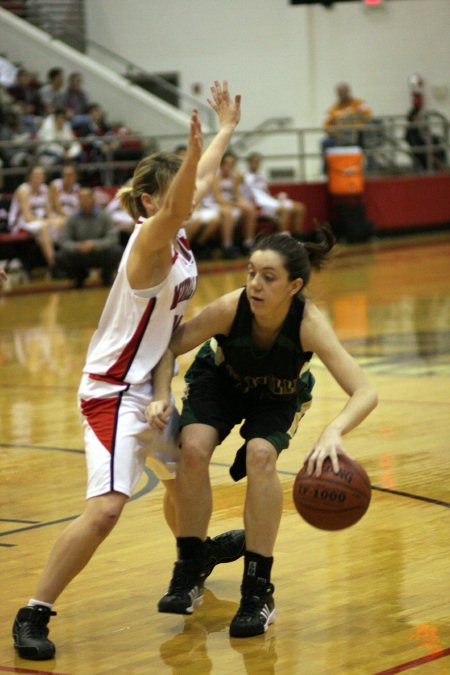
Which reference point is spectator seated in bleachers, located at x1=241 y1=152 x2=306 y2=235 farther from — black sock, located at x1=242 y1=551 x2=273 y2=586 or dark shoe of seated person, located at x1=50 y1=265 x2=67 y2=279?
black sock, located at x1=242 y1=551 x2=273 y2=586

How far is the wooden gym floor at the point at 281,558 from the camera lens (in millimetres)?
3844

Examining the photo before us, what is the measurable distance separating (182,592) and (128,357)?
31.5 inches

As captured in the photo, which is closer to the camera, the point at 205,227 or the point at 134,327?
the point at 134,327

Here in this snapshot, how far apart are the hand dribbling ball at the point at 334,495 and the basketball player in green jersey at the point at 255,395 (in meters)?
0.15

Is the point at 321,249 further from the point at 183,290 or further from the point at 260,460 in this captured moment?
the point at 260,460

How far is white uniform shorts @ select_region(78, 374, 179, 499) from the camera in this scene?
398 cm

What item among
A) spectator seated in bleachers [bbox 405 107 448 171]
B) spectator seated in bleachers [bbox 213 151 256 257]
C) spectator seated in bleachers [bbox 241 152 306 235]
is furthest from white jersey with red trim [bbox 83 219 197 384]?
spectator seated in bleachers [bbox 405 107 448 171]

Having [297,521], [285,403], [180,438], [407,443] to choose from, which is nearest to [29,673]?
[180,438]

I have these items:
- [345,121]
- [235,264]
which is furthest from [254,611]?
[345,121]

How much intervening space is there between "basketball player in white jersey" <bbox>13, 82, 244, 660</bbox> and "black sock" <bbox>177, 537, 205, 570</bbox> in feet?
1.03

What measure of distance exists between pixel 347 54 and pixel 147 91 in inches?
154

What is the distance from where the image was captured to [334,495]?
3.86 metres

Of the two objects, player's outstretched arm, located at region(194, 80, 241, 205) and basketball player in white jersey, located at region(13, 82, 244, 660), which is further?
player's outstretched arm, located at region(194, 80, 241, 205)

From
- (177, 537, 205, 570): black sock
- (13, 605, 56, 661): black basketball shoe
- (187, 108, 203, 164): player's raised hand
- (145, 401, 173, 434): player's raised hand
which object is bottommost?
(13, 605, 56, 661): black basketball shoe
